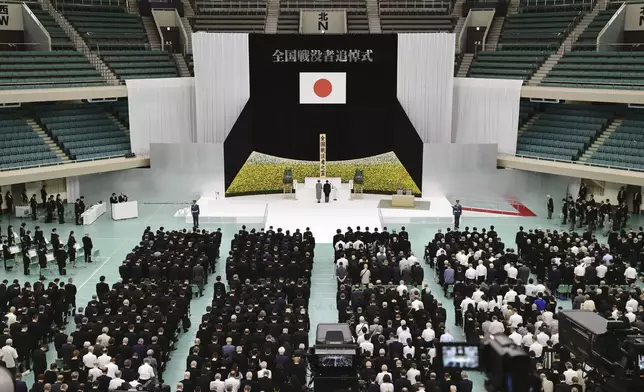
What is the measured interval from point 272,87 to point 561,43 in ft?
49.2

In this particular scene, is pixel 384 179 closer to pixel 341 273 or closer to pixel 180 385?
pixel 341 273

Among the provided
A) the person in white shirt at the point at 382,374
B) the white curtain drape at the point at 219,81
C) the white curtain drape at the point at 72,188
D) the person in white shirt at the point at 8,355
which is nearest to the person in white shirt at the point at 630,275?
the person in white shirt at the point at 382,374

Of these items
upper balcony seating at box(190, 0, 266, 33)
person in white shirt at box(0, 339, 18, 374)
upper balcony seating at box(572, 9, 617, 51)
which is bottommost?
person in white shirt at box(0, 339, 18, 374)

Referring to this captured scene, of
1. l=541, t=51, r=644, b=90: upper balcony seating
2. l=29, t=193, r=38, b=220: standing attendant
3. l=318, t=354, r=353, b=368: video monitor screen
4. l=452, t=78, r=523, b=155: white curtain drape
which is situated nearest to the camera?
l=318, t=354, r=353, b=368: video monitor screen

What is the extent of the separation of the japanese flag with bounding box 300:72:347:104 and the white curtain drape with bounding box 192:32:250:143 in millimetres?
2651

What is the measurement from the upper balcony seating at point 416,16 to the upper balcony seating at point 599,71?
7720mm

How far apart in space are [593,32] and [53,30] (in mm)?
27437

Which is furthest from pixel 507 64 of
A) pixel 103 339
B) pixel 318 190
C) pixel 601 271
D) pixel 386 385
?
pixel 103 339

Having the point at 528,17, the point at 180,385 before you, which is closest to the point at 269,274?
the point at 180,385

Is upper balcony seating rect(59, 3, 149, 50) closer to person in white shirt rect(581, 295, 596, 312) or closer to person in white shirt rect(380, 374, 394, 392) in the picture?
person in white shirt rect(581, 295, 596, 312)

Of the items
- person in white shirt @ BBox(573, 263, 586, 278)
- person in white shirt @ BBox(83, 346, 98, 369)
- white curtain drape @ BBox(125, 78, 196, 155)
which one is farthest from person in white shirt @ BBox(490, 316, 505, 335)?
white curtain drape @ BBox(125, 78, 196, 155)

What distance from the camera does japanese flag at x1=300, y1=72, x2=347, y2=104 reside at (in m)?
33.4

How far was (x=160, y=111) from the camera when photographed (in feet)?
113

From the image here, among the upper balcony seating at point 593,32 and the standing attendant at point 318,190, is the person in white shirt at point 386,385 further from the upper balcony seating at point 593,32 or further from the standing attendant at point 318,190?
the upper balcony seating at point 593,32
